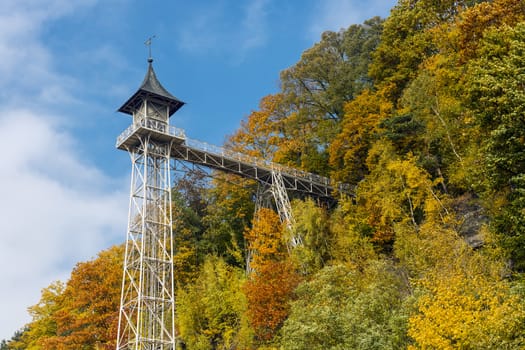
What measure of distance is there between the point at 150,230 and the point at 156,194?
6.72 ft

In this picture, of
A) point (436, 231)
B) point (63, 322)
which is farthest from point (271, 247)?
point (63, 322)

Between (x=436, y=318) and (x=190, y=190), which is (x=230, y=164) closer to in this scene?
(x=190, y=190)

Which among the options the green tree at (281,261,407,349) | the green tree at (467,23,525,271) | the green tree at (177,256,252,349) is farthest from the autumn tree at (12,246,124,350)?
the green tree at (467,23,525,271)

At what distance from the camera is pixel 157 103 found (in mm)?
29875

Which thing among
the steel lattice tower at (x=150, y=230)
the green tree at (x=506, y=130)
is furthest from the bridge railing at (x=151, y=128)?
the green tree at (x=506, y=130)

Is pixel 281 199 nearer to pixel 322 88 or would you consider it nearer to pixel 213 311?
pixel 213 311

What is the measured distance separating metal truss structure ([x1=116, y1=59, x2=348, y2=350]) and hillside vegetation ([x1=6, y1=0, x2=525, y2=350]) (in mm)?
1666

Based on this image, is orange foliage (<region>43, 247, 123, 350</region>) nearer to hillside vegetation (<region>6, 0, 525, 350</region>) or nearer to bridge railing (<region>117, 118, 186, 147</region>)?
hillside vegetation (<region>6, 0, 525, 350</region>)

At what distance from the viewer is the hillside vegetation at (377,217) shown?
1702 cm

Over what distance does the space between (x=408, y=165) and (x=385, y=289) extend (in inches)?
351

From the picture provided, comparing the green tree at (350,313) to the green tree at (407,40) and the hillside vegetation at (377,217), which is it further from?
the green tree at (407,40)

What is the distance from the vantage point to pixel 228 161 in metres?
30.4

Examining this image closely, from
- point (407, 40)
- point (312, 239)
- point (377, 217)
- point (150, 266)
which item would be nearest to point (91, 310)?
point (150, 266)

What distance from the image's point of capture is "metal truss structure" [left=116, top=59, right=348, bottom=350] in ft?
81.5
